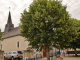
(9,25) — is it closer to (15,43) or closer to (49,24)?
(15,43)

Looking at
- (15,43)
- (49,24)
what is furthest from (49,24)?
(15,43)

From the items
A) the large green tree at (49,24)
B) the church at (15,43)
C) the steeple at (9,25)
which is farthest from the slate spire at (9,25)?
the large green tree at (49,24)

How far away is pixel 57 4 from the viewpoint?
1383 cm

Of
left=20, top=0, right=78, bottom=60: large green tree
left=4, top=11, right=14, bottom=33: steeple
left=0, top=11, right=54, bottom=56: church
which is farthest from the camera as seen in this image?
left=4, top=11, right=14, bottom=33: steeple

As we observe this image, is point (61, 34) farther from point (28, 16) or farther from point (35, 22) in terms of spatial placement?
point (28, 16)

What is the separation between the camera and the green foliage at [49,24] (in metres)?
13.3

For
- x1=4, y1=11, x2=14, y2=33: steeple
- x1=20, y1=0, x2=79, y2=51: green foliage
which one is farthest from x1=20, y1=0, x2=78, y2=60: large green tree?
x1=4, y1=11, x2=14, y2=33: steeple

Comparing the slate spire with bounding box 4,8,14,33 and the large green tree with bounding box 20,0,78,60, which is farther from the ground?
the slate spire with bounding box 4,8,14,33

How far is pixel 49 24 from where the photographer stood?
1406 centimetres

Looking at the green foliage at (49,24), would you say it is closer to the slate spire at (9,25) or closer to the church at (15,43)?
the church at (15,43)

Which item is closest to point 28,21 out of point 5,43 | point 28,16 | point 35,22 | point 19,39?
point 28,16

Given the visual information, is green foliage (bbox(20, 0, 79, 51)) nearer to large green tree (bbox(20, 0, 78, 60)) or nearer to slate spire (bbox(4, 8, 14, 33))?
large green tree (bbox(20, 0, 78, 60))

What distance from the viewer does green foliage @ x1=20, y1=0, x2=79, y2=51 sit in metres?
13.3

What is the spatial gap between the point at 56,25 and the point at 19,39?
1536 centimetres
